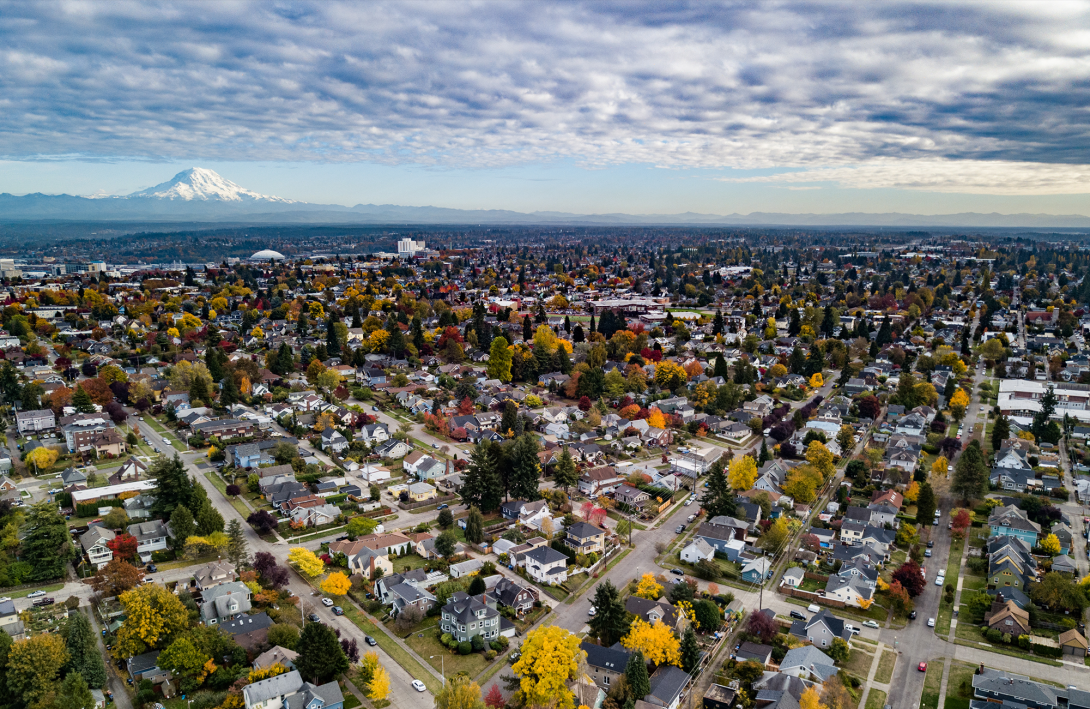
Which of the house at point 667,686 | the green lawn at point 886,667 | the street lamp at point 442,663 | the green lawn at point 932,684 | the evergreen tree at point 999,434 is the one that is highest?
the evergreen tree at point 999,434

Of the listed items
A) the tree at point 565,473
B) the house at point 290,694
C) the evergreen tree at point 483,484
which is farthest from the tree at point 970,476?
the house at point 290,694

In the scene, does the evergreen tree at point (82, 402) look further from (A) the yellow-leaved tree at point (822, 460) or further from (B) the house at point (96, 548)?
(A) the yellow-leaved tree at point (822, 460)

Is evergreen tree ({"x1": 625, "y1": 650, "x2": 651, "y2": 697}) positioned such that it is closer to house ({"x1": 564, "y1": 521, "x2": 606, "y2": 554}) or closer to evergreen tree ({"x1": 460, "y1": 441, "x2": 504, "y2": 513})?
house ({"x1": 564, "y1": 521, "x2": 606, "y2": 554})

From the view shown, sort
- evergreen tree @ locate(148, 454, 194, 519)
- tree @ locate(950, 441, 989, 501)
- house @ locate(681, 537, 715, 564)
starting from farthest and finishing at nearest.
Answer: tree @ locate(950, 441, 989, 501) → evergreen tree @ locate(148, 454, 194, 519) → house @ locate(681, 537, 715, 564)

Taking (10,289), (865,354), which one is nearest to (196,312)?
(10,289)

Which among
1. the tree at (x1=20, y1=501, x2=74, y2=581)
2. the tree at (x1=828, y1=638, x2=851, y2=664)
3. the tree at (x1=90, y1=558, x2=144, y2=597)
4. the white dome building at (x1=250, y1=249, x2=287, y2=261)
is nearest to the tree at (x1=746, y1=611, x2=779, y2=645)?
the tree at (x1=828, y1=638, x2=851, y2=664)
